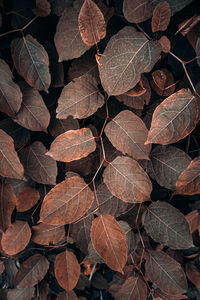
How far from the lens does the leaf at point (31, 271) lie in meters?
0.74

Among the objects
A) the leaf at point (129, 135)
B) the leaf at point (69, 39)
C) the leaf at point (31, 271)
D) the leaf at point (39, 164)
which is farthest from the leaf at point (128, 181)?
the leaf at point (31, 271)

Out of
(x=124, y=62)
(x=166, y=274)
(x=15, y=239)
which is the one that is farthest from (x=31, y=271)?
(x=124, y=62)

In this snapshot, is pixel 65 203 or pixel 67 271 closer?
pixel 65 203

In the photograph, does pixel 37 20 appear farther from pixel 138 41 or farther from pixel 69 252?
pixel 69 252

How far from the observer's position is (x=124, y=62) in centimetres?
46

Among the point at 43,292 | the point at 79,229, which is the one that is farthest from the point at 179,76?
the point at 43,292

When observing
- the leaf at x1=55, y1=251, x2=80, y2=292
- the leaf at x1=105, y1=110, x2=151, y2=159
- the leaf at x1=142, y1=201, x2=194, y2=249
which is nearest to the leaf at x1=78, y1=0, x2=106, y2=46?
the leaf at x1=105, y1=110, x2=151, y2=159

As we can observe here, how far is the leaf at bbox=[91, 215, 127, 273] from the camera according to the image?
1.67ft

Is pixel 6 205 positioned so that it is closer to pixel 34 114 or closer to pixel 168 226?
pixel 34 114

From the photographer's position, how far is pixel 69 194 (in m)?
0.52

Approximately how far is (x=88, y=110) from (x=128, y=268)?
49 cm

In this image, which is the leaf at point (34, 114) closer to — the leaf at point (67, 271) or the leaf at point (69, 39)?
the leaf at point (69, 39)

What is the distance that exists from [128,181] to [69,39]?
299 millimetres

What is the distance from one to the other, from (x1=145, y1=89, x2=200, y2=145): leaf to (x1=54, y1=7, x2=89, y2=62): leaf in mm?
193
